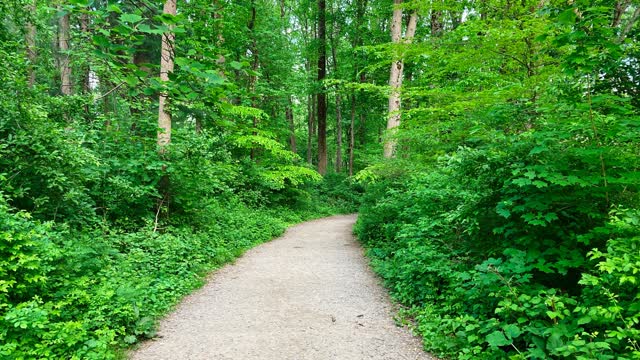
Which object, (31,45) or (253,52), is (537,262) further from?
(253,52)

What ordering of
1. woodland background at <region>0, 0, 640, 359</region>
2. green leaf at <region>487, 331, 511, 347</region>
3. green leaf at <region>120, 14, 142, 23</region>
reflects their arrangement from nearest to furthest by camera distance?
green leaf at <region>120, 14, 142, 23</region>
woodland background at <region>0, 0, 640, 359</region>
green leaf at <region>487, 331, 511, 347</region>

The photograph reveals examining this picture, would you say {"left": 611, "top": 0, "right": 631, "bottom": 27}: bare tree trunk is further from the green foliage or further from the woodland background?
the green foliage

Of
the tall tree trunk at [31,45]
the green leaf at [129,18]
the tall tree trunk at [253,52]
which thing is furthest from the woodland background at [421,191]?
the tall tree trunk at [253,52]

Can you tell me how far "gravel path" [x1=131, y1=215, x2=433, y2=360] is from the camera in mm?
4098

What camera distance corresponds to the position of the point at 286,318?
5.00 m

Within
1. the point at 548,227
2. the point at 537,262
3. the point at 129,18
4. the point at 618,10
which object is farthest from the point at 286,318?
the point at 618,10

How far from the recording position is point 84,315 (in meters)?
3.98

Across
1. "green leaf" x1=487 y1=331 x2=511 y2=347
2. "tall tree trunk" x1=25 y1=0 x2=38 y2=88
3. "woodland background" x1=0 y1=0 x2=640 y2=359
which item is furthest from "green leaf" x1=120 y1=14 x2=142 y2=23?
"tall tree trunk" x1=25 y1=0 x2=38 y2=88

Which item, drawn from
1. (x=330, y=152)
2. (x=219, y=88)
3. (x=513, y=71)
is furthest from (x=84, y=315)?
(x=330, y=152)

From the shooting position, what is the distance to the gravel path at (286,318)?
4098 mm

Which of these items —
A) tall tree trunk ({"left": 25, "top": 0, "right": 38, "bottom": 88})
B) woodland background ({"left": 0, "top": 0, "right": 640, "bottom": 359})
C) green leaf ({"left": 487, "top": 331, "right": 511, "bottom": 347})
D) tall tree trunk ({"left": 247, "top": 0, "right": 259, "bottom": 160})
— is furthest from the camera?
tall tree trunk ({"left": 247, "top": 0, "right": 259, "bottom": 160})

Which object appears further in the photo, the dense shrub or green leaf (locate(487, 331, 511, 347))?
green leaf (locate(487, 331, 511, 347))

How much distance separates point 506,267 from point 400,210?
14.0 feet

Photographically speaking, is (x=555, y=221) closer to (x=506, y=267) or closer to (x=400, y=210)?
A: (x=506, y=267)
